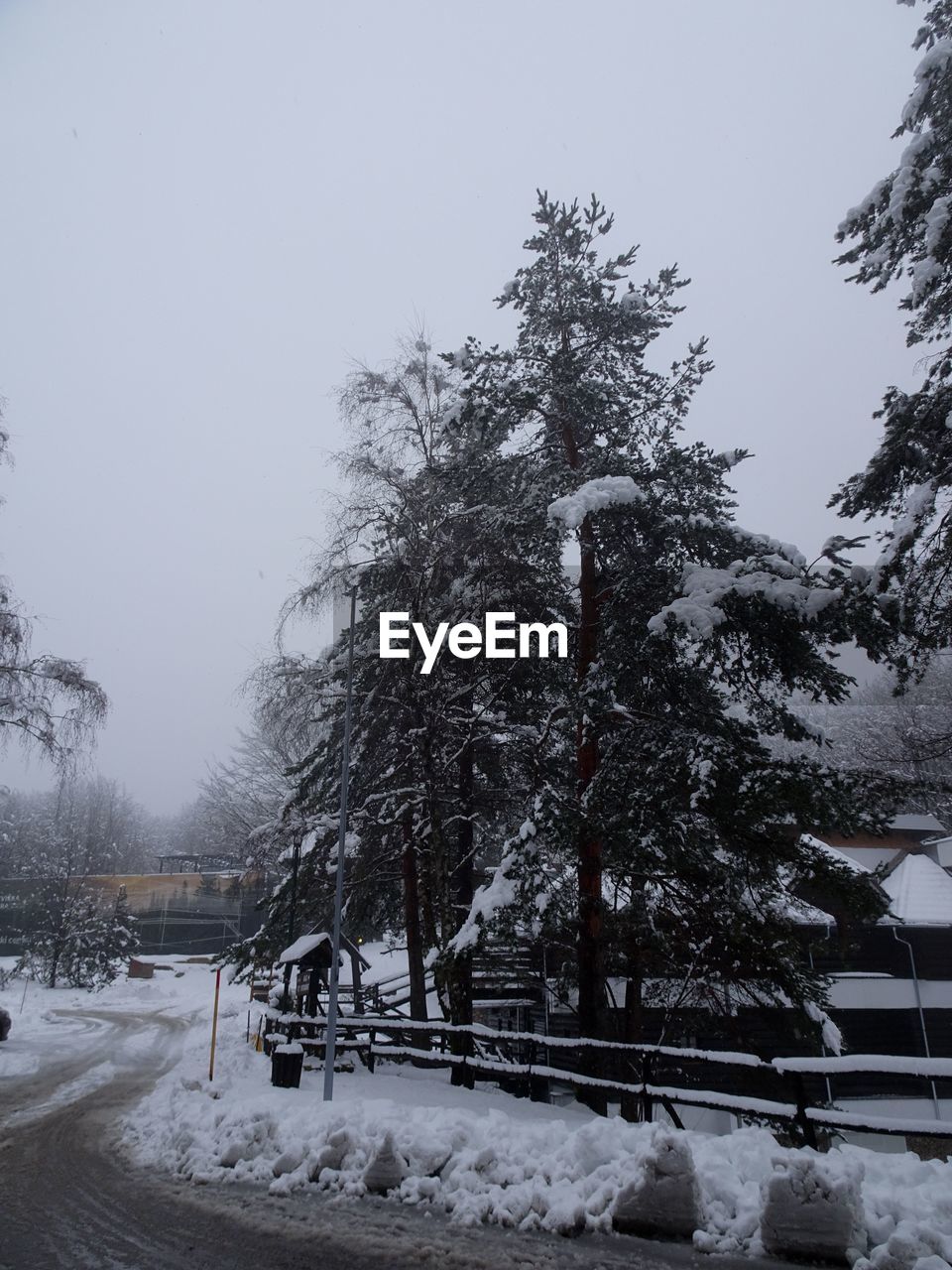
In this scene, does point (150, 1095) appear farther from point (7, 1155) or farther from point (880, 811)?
point (880, 811)

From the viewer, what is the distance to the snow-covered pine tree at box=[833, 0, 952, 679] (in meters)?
9.09

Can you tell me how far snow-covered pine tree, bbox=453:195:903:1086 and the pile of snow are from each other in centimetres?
253

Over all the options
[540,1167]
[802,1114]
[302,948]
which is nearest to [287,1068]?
[302,948]

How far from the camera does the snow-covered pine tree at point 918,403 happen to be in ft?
29.8

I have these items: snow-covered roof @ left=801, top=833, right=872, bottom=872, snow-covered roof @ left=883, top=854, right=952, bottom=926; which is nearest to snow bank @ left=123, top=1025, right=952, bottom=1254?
snow-covered roof @ left=801, top=833, right=872, bottom=872

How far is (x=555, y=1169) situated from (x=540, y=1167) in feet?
0.51

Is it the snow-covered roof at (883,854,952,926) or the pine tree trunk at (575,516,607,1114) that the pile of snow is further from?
the snow-covered roof at (883,854,952,926)

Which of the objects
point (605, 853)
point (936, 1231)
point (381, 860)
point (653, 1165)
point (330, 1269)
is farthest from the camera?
point (381, 860)

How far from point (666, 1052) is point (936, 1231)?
3.14 metres

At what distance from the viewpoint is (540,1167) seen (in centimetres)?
746

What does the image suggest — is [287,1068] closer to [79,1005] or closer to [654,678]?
[654,678]

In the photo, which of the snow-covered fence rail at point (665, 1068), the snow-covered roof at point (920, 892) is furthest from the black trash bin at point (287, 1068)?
the snow-covered roof at point (920, 892)

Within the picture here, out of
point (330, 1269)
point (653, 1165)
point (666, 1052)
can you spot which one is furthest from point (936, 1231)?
point (330, 1269)

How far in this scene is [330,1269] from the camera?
19.7 feet
